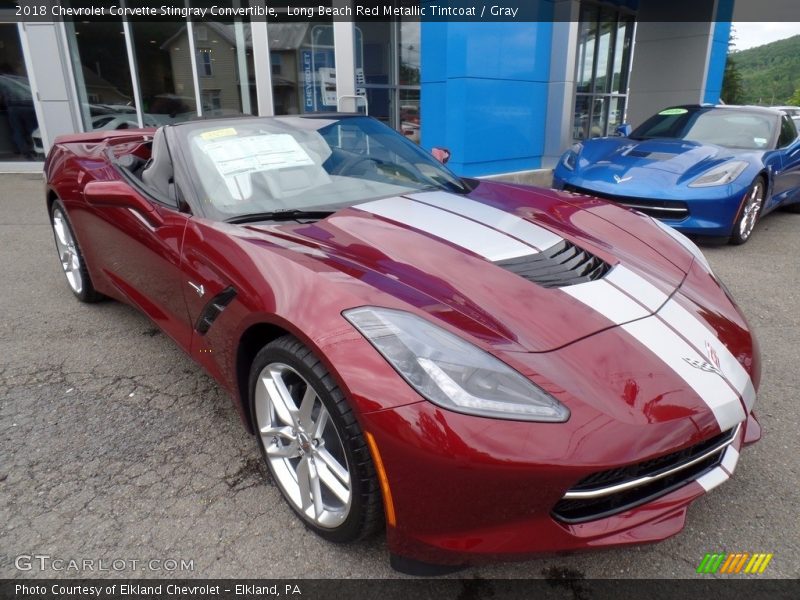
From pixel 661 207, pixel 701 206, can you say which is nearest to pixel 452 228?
pixel 661 207

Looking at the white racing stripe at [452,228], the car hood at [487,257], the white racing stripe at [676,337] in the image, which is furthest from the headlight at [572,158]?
the white racing stripe at [676,337]

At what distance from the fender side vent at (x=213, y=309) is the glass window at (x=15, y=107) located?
380 inches

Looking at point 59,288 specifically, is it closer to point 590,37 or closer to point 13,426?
point 13,426

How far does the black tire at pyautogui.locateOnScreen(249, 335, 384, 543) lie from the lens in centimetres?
146

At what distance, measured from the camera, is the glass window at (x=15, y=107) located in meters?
9.24

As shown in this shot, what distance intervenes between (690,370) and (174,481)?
5.95 feet

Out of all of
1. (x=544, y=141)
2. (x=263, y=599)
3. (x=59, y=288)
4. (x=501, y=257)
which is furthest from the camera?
(x=544, y=141)

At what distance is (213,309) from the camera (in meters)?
2.02

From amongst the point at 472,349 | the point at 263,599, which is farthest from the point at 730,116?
the point at 263,599

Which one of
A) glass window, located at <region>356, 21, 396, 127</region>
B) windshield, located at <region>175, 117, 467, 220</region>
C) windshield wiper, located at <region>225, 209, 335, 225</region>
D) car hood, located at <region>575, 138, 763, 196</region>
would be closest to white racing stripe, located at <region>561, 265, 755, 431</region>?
windshield wiper, located at <region>225, 209, 335, 225</region>

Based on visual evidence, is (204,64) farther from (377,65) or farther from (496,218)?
(496,218)

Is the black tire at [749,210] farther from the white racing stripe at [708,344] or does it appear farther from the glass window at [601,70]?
the glass window at [601,70]

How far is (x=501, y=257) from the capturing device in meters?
1.97

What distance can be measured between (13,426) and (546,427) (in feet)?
7.65
